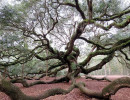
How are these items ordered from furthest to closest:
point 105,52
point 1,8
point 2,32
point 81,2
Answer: point 81,2, point 2,32, point 105,52, point 1,8

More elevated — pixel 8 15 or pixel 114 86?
pixel 8 15

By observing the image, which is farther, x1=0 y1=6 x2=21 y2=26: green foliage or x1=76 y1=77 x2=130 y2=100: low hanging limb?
x1=0 y1=6 x2=21 y2=26: green foliage

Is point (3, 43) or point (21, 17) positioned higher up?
point (21, 17)

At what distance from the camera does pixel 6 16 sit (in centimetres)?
529

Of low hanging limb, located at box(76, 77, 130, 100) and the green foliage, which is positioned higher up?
the green foliage

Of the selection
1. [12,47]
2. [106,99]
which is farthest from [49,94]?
[12,47]

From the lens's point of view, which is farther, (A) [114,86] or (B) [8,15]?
Answer: (B) [8,15]

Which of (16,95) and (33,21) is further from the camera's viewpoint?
(33,21)

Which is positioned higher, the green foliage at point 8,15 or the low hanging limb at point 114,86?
the green foliage at point 8,15

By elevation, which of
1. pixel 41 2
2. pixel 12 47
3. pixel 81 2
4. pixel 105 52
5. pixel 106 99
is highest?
pixel 81 2

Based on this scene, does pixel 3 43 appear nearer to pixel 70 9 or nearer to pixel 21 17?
pixel 21 17

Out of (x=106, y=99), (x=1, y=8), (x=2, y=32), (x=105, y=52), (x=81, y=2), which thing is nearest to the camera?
(x=106, y=99)

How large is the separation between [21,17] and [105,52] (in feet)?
19.2

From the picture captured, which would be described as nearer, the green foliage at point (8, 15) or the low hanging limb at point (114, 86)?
the low hanging limb at point (114, 86)
